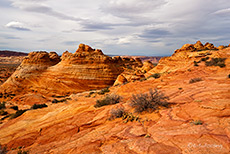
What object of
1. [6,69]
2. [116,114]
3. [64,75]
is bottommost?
[6,69]

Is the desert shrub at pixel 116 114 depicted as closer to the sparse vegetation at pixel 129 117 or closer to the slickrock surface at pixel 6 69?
the sparse vegetation at pixel 129 117

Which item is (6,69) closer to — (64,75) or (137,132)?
(64,75)

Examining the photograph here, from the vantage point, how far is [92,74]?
104 ft

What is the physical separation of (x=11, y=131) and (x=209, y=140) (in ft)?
30.0

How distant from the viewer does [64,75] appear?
102ft

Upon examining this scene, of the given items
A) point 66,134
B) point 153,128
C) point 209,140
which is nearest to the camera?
point 209,140

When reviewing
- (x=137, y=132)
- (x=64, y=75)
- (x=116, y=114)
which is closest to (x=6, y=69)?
(x=64, y=75)

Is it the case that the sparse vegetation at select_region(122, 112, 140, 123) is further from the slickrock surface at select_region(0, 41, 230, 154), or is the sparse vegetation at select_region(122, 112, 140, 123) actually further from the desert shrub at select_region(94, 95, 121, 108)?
the desert shrub at select_region(94, 95, 121, 108)

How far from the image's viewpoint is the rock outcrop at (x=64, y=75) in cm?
3072

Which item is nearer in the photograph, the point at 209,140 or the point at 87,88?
the point at 209,140

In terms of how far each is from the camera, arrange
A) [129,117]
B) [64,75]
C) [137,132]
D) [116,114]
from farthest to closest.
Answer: [64,75] < [116,114] < [129,117] < [137,132]

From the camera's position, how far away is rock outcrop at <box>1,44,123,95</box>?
30.7m

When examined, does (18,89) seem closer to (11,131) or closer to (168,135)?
(11,131)

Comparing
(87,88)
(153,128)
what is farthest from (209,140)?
(87,88)
